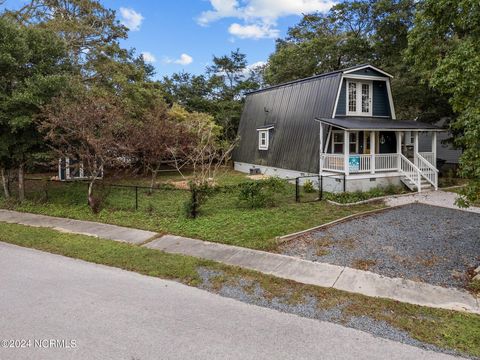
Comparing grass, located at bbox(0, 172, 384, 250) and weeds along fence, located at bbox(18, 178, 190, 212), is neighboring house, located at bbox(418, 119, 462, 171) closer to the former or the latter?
grass, located at bbox(0, 172, 384, 250)

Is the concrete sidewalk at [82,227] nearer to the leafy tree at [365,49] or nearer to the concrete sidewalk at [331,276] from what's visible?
the concrete sidewalk at [331,276]

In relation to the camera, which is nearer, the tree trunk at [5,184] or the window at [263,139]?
the tree trunk at [5,184]

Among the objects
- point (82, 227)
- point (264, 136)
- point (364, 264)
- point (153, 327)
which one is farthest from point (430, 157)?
point (153, 327)

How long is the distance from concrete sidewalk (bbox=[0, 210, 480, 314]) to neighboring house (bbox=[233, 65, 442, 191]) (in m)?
7.41

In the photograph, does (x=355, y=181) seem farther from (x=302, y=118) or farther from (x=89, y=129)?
(x=89, y=129)

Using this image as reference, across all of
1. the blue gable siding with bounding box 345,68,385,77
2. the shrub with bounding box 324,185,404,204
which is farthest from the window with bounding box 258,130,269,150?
the shrub with bounding box 324,185,404,204

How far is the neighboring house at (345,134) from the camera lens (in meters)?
13.8

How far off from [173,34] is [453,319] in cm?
1924

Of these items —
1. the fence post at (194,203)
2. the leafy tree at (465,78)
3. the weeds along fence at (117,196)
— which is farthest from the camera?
the weeds along fence at (117,196)

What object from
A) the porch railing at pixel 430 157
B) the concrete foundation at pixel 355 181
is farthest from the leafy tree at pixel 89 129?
the porch railing at pixel 430 157

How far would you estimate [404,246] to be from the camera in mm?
7051

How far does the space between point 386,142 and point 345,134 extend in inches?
192

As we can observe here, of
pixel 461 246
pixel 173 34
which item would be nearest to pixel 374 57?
pixel 173 34

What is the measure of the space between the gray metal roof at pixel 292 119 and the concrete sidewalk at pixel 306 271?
9000 millimetres
